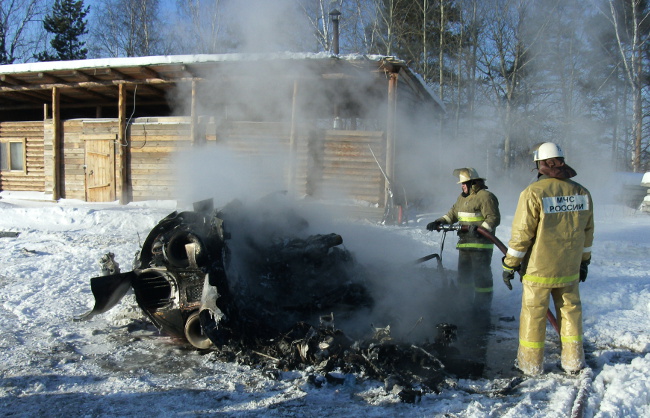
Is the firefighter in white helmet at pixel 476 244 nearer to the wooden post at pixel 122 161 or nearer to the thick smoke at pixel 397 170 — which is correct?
the thick smoke at pixel 397 170

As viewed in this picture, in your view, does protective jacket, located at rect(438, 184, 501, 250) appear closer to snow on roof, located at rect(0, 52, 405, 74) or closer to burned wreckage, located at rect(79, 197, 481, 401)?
burned wreckage, located at rect(79, 197, 481, 401)

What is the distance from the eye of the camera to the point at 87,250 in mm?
7797

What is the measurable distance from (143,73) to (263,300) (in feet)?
31.1

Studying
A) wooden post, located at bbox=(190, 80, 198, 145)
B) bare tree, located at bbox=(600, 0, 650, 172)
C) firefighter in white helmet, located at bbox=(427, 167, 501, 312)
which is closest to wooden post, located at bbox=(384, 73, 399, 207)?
wooden post, located at bbox=(190, 80, 198, 145)

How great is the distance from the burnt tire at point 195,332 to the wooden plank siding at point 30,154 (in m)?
13.5

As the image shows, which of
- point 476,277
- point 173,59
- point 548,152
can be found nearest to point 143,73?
point 173,59

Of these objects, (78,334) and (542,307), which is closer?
(542,307)

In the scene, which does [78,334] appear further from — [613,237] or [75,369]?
[613,237]

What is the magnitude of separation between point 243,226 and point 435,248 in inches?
167

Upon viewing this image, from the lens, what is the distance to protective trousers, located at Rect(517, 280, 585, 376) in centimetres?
372

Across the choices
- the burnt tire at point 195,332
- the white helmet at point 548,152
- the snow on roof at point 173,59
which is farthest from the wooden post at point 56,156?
the white helmet at point 548,152

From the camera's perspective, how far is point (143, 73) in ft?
39.2

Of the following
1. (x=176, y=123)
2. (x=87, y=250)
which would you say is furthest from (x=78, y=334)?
(x=176, y=123)

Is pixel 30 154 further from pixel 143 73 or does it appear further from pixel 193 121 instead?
pixel 193 121
